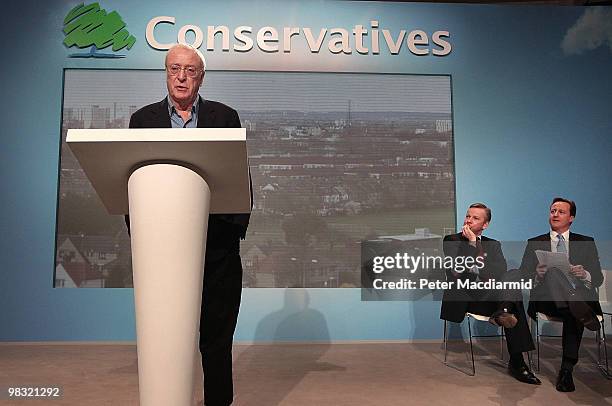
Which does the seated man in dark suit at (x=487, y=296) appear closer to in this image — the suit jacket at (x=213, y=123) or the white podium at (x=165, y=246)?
the suit jacket at (x=213, y=123)

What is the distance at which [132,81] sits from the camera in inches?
181

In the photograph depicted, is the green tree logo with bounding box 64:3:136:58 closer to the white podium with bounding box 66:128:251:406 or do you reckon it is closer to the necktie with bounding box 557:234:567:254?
the white podium with bounding box 66:128:251:406

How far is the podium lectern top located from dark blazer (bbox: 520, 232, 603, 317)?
2724 mm

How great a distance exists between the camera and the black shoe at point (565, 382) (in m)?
2.91

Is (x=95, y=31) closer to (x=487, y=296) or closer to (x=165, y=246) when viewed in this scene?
(x=487, y=296)

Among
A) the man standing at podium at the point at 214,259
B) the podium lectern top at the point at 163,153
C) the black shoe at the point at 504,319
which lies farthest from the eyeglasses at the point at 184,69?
the black shoe at the point at 504,319

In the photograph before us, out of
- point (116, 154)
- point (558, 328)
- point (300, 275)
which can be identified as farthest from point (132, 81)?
point (558, 328)

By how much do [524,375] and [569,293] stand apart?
58 cm

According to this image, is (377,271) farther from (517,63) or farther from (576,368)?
(517,63)

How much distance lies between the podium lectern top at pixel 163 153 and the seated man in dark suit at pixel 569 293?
2.54 m

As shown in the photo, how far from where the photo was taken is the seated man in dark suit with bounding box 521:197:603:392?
10.0 feet

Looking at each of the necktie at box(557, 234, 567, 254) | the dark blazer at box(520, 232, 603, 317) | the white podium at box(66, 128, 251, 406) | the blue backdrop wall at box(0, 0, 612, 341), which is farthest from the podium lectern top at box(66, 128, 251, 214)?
the blue backdrop wall at box(0, 0, 612, 341)

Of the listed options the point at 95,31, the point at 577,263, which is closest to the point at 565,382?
the point at 577,263

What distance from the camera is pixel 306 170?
4613mm
